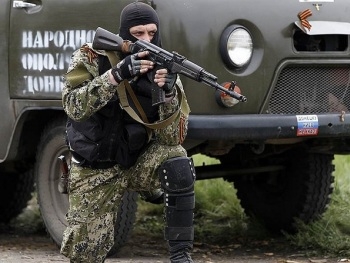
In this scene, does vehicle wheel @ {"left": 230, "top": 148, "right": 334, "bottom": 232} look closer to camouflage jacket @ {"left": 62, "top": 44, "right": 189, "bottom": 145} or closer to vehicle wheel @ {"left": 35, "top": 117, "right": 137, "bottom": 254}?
vehicle wheel @ {"left": 35, "top": 117, "right": 137, "bottom": 254}

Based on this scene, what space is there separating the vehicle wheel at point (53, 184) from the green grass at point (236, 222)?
1139 millimetres

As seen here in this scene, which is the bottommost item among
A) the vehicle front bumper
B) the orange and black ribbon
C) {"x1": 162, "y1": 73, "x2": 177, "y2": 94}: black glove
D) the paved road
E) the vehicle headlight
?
the paved road

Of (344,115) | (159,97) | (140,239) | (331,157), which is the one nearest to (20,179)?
(140,239)

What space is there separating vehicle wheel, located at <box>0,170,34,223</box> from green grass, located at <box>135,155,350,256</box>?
33.0 inches

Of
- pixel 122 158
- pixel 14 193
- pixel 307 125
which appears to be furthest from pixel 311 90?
pixel 14 193

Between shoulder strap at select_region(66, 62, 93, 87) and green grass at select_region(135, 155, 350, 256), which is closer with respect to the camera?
shoulder strap at select_region(66, 62, 93, 87)

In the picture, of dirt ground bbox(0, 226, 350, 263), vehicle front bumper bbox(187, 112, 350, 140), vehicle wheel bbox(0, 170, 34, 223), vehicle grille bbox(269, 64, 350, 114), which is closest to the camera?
vehicle front bumper bbox(187, 112, 350, 140)

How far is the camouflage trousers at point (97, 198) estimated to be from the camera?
541 centimetres

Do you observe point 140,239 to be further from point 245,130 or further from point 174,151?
point 174,151

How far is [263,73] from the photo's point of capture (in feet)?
20.7

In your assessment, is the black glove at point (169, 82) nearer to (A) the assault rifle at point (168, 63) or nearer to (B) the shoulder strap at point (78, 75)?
(A) the assault rifle at point (168, 63)

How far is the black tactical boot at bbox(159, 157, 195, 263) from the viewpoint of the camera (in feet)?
17.6

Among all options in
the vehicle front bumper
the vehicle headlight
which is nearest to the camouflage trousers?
the vehicle front bumper

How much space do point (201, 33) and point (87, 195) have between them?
1.23 m
